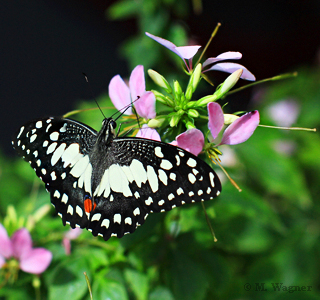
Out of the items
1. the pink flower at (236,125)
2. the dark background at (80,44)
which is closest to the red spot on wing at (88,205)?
the pink flower at (236,125)

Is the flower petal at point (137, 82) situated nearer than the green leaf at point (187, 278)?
Yes

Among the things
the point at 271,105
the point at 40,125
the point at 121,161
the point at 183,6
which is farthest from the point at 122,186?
the point at 271,105

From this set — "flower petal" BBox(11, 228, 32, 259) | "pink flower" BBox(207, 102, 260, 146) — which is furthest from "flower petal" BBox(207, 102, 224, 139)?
"flower petal" BBox(11, 228, 32, 259)

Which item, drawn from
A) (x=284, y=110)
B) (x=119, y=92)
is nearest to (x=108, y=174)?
(x=119, y=92)

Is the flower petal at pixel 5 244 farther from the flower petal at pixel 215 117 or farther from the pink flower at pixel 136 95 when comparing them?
the flower petal at pixel 215 117

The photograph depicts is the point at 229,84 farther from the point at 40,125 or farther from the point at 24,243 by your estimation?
the point at 24,243

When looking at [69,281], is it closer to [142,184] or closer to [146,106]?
[142,184]

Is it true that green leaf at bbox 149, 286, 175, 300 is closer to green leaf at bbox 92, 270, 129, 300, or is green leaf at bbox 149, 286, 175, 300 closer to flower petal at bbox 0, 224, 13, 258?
green leaf at bbox 92, 270, 129, 300
